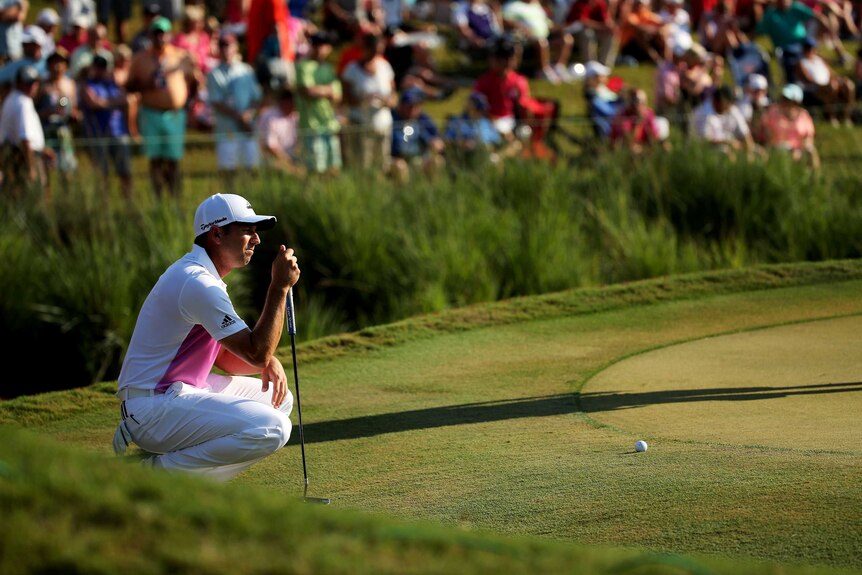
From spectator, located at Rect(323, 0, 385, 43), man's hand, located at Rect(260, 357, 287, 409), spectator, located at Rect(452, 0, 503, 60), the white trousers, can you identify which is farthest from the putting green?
spectator, located at Rect(452, 0, 503, 60)

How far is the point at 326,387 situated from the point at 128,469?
4.73 meters

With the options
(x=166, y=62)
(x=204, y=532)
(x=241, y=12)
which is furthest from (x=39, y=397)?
(x=241, y=12)

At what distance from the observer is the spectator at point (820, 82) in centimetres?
1877

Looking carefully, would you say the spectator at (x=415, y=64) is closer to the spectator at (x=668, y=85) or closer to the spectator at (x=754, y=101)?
the spectator at (x=668, y=85)

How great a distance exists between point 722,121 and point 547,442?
29.5ft

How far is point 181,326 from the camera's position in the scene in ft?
20.0

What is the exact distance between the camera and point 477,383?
8.54m

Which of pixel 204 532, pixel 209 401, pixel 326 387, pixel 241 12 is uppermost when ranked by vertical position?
pixel 241 12

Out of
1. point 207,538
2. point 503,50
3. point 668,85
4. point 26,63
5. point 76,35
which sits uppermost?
point 76,35

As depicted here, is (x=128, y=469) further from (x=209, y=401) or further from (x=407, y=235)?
(x=407, y=235)

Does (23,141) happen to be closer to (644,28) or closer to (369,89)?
(369,89)

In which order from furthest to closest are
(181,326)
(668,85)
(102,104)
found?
(668,85)
(102,104)
(181,326)

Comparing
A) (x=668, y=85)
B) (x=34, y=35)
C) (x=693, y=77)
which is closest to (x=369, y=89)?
(x=668, y=85)

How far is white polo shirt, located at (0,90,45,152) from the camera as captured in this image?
13.1 m
